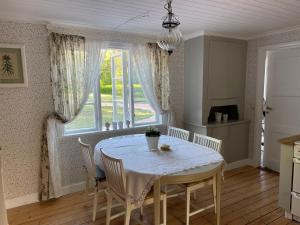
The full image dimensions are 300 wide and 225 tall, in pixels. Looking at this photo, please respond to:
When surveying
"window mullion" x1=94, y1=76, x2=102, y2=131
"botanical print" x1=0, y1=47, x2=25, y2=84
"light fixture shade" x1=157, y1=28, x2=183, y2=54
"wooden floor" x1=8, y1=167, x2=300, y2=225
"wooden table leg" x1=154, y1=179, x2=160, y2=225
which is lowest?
"wooden floor" x1=8, y1=167, x2=300, y2=225

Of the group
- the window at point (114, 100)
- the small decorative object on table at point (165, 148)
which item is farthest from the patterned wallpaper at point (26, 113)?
the small decorative object on table at point (165, 148)

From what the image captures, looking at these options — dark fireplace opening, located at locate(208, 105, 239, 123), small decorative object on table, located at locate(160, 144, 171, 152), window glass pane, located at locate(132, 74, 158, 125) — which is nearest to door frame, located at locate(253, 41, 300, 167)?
dark fireplace opening, located at locate(208, 105, 239, 123)

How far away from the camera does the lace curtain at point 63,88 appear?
3027 mm

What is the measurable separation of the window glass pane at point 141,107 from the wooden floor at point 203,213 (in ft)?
4.64

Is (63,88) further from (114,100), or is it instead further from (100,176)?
(100,176)

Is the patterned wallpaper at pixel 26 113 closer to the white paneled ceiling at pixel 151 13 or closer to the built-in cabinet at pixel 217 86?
the white paneled ceiling at pixel 151 13

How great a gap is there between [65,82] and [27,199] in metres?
1.61

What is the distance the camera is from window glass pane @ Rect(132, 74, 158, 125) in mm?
3791

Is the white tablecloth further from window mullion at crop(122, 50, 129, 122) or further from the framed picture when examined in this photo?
the framed picture

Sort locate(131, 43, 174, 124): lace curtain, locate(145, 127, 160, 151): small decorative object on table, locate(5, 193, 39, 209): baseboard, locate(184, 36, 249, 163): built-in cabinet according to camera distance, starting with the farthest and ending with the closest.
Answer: locate(184, 36, 249, 163): built-in cabinet
locate(131, 43, 174, 124): lace curtain
locate(5, 193, 39, 209): baseboard
locate(145, 127, 160, 151): small decorative object on table

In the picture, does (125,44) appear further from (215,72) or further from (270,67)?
(270,67)

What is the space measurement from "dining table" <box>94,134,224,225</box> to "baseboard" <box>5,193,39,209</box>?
115 centimetres

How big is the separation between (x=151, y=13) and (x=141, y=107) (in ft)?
5.37

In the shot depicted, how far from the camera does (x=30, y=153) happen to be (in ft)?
9.86
